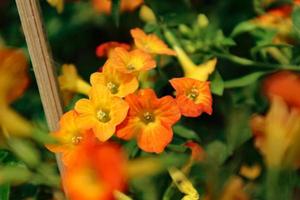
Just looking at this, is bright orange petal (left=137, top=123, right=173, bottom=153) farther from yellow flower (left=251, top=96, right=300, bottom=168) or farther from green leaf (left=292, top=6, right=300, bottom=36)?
green leaf (left=292, top=6, right=300, bottom=36)

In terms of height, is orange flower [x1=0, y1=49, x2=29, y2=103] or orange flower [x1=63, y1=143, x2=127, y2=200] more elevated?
orange flower [x1=0, y1=49, x2=29, y2=103]

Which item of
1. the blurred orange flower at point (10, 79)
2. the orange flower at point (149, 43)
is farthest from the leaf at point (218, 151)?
the blurred orange flower at point (10, 79)

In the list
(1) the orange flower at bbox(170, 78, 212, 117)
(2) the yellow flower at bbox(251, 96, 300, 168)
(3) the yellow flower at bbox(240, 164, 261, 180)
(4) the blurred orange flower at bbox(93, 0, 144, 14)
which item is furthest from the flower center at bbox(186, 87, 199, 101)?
(4) the blurred orange flower at bbox(93, 0, 144, 14)

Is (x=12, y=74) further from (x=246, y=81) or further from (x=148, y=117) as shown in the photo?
(x=246, y=81)

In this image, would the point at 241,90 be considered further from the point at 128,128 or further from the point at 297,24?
the point at 128,128

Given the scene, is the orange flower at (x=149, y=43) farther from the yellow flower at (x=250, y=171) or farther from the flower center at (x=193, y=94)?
the yellow flower at (x=250, y=171)

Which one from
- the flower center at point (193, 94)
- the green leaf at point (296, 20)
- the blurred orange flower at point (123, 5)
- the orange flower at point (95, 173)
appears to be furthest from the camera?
the blurred orange flower at point (123, 5)

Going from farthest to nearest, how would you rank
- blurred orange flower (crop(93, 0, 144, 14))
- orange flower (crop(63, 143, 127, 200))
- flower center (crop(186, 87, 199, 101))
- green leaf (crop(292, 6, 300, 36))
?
blurred orange flower (crop(93, 0, 144, 14)) < green leaf (crop(292, 6, 300, 36)) < flower center (crop(186, 87, 199, 101)) < orange flower (crop(63, 143, 127, 200))
